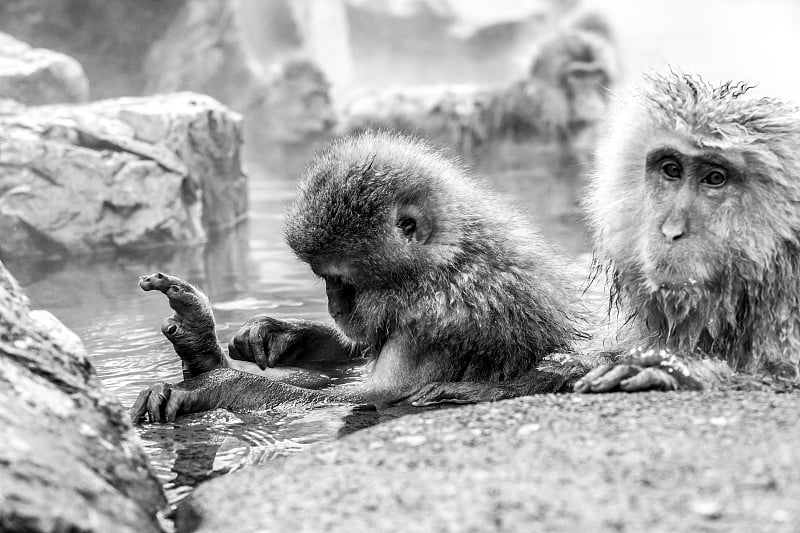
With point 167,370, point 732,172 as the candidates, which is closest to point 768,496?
point 732,172

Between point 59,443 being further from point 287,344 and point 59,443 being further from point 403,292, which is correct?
point 287,344

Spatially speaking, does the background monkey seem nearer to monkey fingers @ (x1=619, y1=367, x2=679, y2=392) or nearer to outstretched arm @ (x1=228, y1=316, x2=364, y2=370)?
outstretched arm @ (x1=228, y1=316, x2=364, y2=370)

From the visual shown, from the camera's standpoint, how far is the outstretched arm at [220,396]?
397cm

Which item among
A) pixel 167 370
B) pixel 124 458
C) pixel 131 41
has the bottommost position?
pixel 167 370

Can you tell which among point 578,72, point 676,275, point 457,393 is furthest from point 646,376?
point 578,72

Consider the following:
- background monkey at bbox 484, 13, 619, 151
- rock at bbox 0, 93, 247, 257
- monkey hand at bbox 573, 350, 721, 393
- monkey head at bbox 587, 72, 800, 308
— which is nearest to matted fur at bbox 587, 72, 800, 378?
monkey head at bbox 587, 72, 800, 308

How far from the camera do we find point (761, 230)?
3574mm

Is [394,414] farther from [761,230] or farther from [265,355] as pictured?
[761,230]

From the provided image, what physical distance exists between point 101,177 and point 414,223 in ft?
15.6

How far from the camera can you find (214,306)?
6.49 metres

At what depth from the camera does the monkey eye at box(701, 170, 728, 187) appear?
3.67m

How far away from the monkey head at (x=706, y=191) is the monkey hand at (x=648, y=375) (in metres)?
0.27

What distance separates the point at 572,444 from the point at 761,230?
1.29 m

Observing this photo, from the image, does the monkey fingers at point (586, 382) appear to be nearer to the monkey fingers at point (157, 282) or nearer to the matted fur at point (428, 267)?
the matted fur at point (428, 267)
